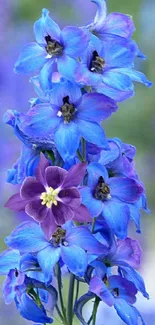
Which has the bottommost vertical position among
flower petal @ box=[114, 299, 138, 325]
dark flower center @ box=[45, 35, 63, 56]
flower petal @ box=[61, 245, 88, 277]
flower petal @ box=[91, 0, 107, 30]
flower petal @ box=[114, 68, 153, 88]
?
flower petal @ box=[114, 299, 138, 325]

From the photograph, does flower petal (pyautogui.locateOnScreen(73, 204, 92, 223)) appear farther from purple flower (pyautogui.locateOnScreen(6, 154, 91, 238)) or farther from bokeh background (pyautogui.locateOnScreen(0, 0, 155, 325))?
bokeh background (pyautogui.locateOnScreen(0, 0, 155, 325))

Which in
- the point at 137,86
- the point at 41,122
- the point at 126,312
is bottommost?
the point at 126,312

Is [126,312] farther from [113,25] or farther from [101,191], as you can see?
[113,25]

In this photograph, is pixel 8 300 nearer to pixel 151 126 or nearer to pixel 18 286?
pixel 18 286

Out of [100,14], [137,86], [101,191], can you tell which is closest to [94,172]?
[101,191]

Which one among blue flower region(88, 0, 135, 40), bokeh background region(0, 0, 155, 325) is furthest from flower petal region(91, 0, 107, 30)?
bokeh background region(0, 0, 155, 325)

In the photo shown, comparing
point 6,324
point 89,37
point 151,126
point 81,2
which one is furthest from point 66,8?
point 89,37
